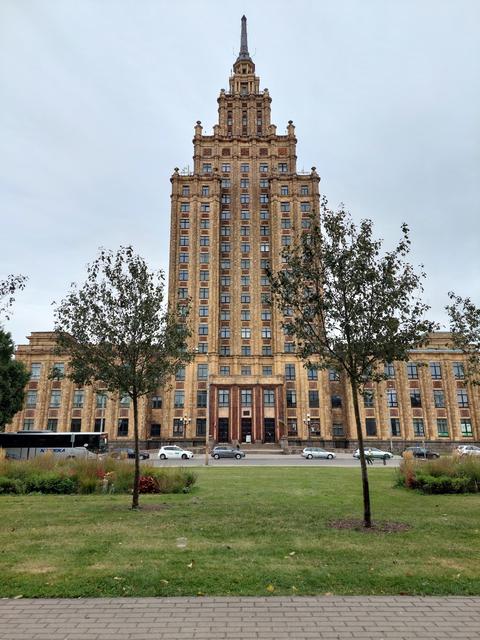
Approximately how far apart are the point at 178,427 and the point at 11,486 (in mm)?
52423

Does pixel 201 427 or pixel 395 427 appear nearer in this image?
pixel 395 427

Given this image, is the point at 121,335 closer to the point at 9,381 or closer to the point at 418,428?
the point at 9,381

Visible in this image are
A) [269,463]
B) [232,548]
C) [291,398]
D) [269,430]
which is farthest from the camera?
[291,398]

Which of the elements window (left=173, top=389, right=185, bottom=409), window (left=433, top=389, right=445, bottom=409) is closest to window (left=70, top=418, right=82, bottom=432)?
window (left=173, top=389, right=185, bottom=409)

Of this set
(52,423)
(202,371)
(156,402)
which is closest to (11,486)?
(156,402)

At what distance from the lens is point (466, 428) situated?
2689 inches

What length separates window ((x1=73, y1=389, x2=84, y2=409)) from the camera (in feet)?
231

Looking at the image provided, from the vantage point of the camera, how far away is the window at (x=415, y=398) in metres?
69.7

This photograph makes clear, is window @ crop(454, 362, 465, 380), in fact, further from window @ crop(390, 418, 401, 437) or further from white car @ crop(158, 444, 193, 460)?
white car @ crop(158, 444, 193, 460)

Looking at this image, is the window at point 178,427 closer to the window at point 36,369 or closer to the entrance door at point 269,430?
the entrance door at point 269,430

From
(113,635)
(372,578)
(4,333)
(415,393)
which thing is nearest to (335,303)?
(372,578)

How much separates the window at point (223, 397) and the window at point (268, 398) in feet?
18.4

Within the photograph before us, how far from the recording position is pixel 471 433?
68.0m

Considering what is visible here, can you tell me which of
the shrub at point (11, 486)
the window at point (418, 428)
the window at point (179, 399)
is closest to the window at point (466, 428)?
the window at point (418, 428)
